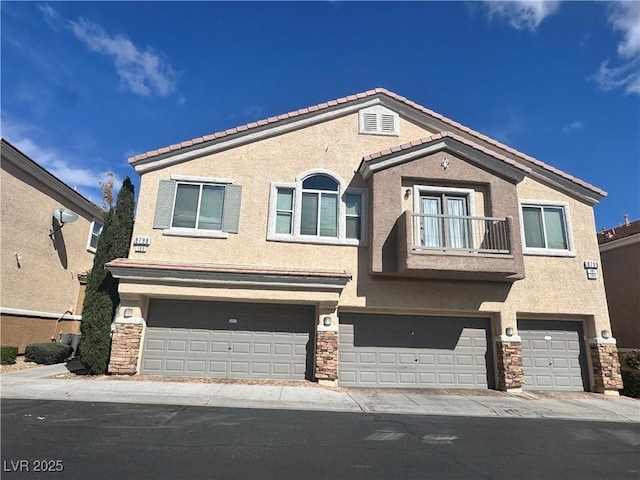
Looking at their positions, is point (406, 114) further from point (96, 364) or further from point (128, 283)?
point (96, 364)

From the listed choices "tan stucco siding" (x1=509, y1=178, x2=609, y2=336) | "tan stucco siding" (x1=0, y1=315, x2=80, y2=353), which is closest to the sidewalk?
"tan stucco siding" (x1=509, y1=178, x2=609, y2=336)

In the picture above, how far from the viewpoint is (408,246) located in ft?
36.8

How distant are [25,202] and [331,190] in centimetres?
1049

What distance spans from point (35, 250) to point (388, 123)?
13.1 metres

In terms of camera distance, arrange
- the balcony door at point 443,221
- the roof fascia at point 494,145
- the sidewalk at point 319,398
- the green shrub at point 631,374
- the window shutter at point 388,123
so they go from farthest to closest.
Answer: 1. the window shutter at point 388,123
2. the roof fascia at point 494,145
3. the green shrub at point 631,374
4. the balcony door at point 443,221
5. the sidewalk at point 319,398

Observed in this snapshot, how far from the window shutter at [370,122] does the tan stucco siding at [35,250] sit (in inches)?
458

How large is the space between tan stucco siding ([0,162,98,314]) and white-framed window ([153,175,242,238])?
5.51 m

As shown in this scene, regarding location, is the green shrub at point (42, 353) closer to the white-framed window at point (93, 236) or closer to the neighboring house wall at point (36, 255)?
the neighboring house wall at point (36, 255)

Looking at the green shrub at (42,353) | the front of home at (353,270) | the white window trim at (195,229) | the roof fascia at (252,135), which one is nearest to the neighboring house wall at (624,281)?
the front of home at (353,270)

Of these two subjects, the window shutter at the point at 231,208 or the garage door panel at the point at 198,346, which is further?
the window shutter at the point at 231,208

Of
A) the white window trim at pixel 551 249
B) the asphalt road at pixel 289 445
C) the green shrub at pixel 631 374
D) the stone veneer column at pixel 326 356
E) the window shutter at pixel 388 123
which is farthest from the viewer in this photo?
the window shutter at pixel 388 123

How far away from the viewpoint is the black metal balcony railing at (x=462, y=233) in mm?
11781

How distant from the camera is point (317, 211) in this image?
1267cm

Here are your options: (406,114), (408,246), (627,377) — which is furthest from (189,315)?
(627,377)
